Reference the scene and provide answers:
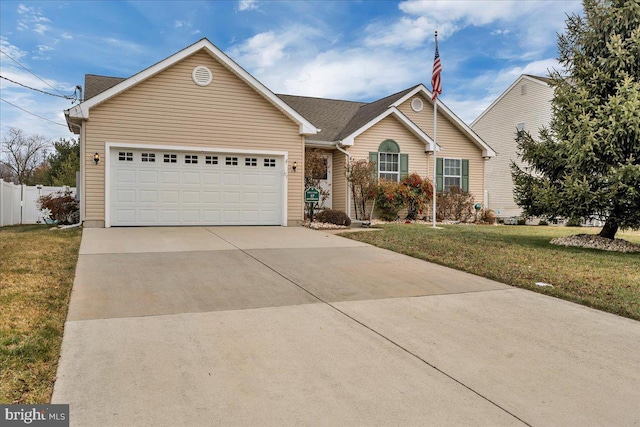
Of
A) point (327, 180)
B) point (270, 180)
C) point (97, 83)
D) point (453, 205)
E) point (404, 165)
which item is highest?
point (97, 83)

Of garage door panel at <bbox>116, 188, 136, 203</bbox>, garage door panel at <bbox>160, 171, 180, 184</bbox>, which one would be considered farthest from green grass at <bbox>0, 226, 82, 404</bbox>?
garage door panel at <bbox>160, 171, 180, 184</bbox>

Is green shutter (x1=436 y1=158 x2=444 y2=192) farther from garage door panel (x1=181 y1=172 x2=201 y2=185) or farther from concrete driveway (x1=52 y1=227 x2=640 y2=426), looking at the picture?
concrete driveway (x1=52 y1=227 x2=640 y2=426)

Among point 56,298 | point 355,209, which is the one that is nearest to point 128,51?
point 355,209

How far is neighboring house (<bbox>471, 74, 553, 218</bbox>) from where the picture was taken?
955 inches

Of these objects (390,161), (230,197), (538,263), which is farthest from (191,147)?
(538,263)

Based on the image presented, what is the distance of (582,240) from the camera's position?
10.9 meters

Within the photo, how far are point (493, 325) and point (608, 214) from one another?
340 inches

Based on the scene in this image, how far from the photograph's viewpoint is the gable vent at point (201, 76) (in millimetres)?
13555

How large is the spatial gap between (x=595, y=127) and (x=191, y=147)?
10857 mm

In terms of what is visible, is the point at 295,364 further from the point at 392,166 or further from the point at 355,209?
the point at 392,166

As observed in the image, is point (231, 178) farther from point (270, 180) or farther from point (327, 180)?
point (327, 180)

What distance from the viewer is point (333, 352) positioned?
12.3 ft

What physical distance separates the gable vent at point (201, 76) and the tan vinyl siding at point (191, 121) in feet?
0.38

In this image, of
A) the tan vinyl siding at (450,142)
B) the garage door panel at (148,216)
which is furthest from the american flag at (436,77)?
the garage door panel at (148,216)
